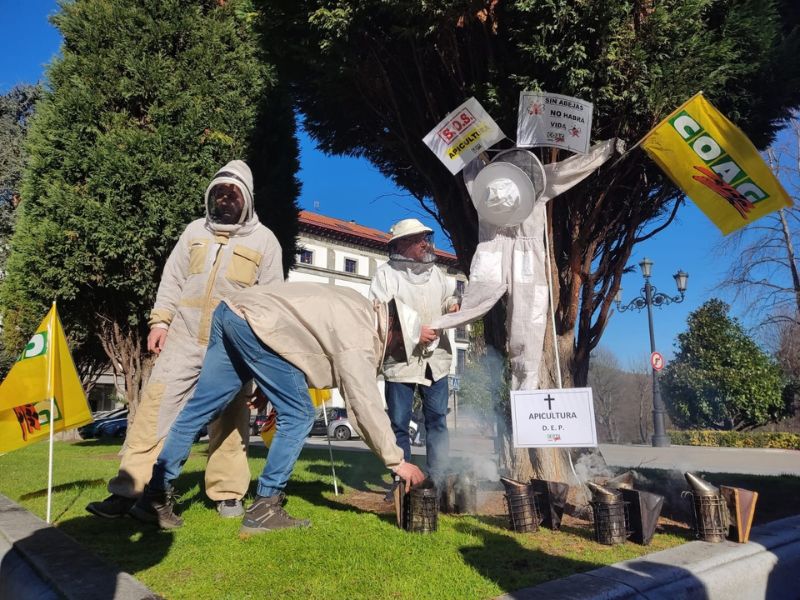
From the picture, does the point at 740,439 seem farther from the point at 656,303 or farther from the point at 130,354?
the point at 130,354

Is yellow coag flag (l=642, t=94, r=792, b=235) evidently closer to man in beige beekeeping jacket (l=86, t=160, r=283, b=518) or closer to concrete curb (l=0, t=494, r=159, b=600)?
man in beige beekeeping jacket (l=86, t=160, r=283, b=518)

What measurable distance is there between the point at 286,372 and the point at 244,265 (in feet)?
3.45

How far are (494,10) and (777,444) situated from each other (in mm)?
19307

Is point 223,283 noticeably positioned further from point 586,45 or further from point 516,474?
point 586,45

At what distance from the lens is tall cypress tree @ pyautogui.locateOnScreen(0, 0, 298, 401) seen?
7898 millimetres

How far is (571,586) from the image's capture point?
2.17 meters

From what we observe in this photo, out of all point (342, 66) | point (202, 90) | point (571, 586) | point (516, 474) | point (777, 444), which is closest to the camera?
point (571, 586)

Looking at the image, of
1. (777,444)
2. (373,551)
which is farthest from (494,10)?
(777,444)

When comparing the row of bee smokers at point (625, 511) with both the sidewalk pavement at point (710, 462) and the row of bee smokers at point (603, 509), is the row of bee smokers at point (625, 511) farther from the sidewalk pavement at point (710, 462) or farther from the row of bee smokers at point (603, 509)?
the sidewalk pavement at point (710, 462)

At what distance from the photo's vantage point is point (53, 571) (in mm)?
2301

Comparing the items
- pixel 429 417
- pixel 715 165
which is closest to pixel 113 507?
pixel 429 417

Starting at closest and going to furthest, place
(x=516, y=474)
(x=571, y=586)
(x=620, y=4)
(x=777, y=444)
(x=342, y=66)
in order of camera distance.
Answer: (x=571, y=586), (x=620, y=4), (x=516, y=474), (x=342, y=66), (x=777, y=444)

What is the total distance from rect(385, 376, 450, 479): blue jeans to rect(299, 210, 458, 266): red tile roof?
113ft

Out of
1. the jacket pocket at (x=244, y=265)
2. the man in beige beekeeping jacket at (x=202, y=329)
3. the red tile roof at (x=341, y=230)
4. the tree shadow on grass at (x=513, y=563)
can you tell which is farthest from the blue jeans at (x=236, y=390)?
the red tile roof at (x=341, y=230)
